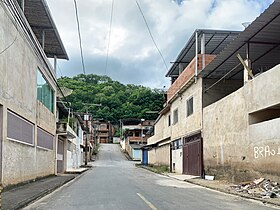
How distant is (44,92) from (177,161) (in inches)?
618

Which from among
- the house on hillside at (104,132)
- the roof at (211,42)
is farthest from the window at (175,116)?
the house on hillside at (104,132)

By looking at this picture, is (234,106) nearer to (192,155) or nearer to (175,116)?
(192,155)

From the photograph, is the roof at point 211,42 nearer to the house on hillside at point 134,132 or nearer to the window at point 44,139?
the window at point 44,139

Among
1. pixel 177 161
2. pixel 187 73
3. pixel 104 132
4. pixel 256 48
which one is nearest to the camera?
pixel 256 48

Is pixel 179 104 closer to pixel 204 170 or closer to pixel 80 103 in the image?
pixel 204 170

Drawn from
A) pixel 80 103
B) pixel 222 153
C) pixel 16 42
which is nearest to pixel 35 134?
pixel 16 42

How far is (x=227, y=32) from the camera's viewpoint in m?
26.4

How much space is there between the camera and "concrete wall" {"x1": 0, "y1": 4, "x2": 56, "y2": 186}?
605 inches

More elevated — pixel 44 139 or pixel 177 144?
pixel 44 139

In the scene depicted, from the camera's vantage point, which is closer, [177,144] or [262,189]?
[262,189]

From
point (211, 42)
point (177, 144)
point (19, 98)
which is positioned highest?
point (211, 42)

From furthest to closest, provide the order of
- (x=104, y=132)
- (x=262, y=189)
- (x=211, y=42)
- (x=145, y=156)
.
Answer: (x=104, y=132)
(x=145, y=156)
(x=211, y=42)
(x=262, y=189)

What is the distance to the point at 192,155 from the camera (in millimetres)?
30672

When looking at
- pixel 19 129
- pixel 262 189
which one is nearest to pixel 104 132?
pixel 19 129
